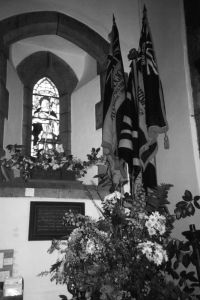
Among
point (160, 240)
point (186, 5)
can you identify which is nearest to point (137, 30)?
point (186, 5)

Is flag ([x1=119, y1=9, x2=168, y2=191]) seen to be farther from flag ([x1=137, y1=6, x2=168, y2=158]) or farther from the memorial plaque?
the memorial plaque

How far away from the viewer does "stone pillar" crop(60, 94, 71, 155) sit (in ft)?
15.5

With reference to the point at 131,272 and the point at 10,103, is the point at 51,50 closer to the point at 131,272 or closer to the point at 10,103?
the point at 10,103

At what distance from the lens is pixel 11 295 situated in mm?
2377

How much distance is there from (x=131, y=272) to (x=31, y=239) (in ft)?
5.10

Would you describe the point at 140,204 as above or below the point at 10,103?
below

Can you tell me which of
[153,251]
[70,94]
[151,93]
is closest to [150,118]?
[151,93]

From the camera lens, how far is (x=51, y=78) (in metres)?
5.27

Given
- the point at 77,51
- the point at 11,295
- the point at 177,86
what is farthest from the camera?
the point at 77,51

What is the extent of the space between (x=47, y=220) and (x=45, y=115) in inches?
84.9

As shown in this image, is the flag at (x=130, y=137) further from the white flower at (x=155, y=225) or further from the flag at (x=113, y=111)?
the white flower at (x=155, y=225)

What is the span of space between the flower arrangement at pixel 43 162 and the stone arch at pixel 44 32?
1.90 feet

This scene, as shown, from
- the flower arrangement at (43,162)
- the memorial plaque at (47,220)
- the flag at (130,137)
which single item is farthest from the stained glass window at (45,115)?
the flag at (130,137)

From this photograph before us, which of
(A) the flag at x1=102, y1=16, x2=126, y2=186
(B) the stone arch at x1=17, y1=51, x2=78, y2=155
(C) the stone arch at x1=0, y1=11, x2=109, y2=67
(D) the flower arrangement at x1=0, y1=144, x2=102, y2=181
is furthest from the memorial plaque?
(C) the stone arch at x1=0, y1=11, x2=109, y2=67
